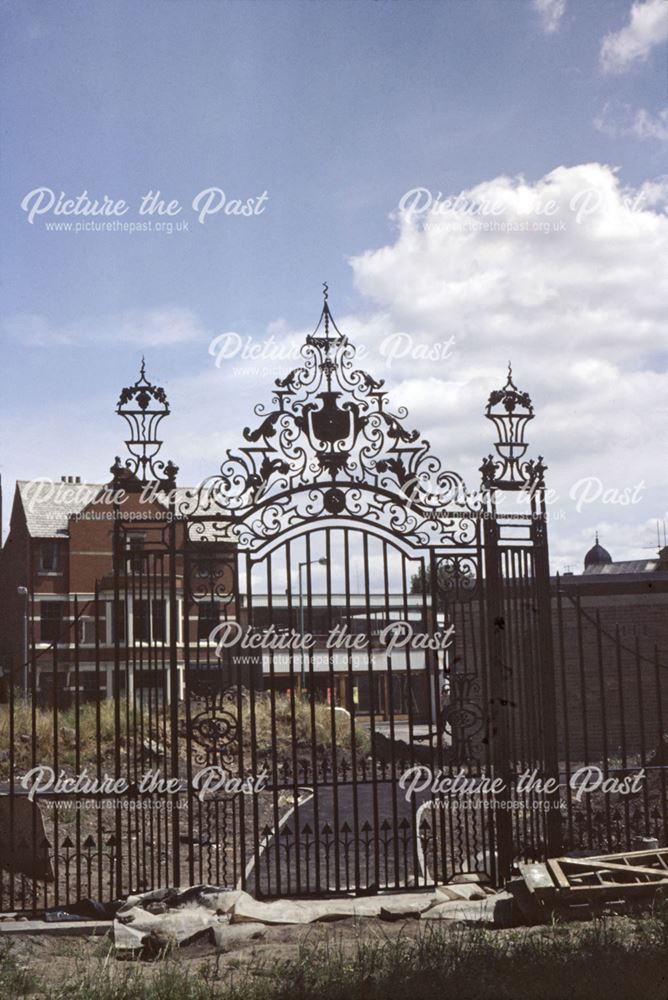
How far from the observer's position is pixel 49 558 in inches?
1517

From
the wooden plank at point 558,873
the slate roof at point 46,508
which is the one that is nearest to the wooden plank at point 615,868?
the wooden plank at point 558,873

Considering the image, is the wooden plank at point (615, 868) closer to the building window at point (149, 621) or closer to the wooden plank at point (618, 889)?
the wooden plank at point (618, 889)

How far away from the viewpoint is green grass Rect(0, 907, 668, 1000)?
250 inches

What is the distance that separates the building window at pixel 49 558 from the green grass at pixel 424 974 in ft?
104

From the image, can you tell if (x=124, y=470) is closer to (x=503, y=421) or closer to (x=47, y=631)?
(x=503, y=421)

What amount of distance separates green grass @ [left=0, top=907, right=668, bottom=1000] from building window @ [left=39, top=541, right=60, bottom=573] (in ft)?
104

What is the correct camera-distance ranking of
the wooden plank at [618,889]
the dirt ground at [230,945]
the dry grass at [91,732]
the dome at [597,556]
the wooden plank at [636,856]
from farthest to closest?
1. the dome at [597,556]
2. the dry grass at [91,732]
3. the wooden plank at [636,856]
4. the wooden plank at [618,889]
5. the dirt ground at [230,945]

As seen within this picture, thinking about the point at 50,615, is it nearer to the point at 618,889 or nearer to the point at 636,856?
the point at 636,856

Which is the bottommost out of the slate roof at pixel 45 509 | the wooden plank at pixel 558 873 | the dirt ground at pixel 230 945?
the dirt ground at pixel 230 945

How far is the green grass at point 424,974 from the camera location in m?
6.35

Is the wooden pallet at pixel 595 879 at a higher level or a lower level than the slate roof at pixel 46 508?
lower

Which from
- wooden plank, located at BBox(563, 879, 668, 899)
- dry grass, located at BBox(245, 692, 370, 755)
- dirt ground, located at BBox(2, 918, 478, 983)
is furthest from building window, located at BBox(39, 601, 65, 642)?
wooden plank, located at BBox(563, 879, 668, 899)

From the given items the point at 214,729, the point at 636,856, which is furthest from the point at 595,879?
the point at 214,729

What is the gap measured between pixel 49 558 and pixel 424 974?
111 feet
